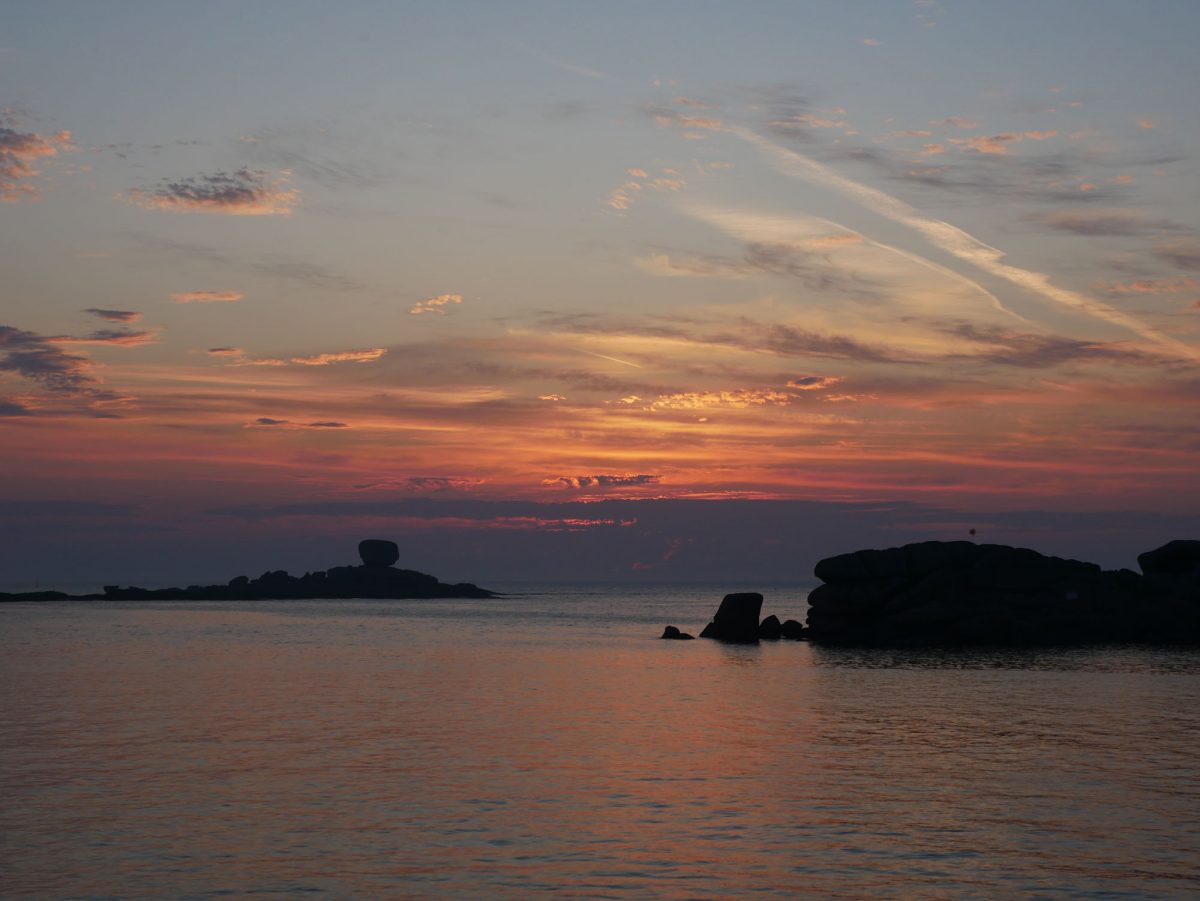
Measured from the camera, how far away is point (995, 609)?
107125 mm

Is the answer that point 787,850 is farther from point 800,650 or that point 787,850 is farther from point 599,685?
point 800,650

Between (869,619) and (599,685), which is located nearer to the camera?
(599,685)

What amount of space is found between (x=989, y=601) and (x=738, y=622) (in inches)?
1002

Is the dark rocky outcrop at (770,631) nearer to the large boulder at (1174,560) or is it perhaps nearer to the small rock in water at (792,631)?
the small rock in water at (792,631)

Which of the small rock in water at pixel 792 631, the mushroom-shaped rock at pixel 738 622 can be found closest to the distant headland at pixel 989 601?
the small rock in water at pixel 792 631

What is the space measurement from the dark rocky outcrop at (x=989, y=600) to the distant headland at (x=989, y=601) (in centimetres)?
10

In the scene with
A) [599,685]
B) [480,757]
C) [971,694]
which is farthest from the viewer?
[599,685]

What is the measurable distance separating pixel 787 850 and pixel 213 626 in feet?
443

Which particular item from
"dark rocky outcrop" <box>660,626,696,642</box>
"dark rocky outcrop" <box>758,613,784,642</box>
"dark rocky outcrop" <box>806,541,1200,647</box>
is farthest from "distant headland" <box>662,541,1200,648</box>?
"dark rocky outcrop" <box>660,626,696,642</box>

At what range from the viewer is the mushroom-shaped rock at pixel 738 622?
120 m

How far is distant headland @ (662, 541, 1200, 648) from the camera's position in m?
107

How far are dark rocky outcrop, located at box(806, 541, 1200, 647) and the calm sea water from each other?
2857 cm

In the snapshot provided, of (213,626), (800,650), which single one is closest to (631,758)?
(800,650)

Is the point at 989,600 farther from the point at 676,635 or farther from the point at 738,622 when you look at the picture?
the point at 676,635
